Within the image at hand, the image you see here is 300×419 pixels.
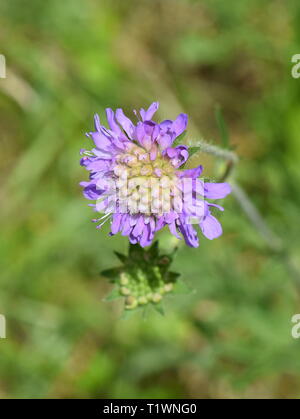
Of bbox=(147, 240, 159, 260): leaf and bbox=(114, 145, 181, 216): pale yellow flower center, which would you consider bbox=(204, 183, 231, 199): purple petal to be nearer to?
bbox=(114, 145, 181, 216): pale yellow flower center

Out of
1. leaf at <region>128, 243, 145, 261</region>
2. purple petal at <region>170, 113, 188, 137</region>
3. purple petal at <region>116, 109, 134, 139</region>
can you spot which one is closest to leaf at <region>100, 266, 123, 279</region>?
leaf at <region>128, 243, 145, 261</region>

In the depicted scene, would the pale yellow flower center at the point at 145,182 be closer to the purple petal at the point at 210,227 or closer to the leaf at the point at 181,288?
the purple petal at the point at 210,227

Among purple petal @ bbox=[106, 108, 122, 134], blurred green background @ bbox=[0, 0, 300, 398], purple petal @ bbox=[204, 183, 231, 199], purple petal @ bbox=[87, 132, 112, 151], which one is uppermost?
blurred green background @ bbox=[0, 0, 300, 398]

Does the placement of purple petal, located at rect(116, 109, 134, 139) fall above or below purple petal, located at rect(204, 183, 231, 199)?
above

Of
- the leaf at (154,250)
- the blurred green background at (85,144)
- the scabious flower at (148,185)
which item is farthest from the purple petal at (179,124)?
the blurred green background at (85,144)

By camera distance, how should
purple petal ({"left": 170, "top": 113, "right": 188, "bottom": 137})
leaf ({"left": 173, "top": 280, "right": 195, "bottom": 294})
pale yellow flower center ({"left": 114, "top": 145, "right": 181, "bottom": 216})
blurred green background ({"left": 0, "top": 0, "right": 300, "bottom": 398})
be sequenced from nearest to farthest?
1. purple petal ({"left": 170, "top": 113, "right": 188, "bottom": 137})
2. pale yellow flower center ({"left": 114, "top": 145, "right": 181, "bottom": 216})
3. leaf ({"left": 173, "top": 280, "right": 195, "bottom": 294})
4. blurred green background ({"left": 0, "top": 0, "right": 300, "bottom": 398})

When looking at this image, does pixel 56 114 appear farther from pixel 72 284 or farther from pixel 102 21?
pixel 72 284
